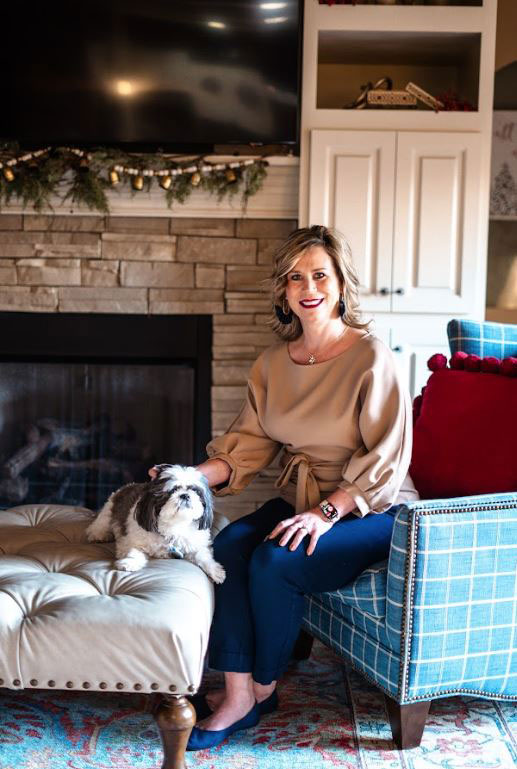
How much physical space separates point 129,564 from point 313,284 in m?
0.77

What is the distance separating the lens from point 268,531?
2.02 m

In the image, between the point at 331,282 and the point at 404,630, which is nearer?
the point at 404,630

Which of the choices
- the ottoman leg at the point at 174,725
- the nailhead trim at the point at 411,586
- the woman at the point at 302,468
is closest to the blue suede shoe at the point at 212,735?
the woman at the point at 302,468

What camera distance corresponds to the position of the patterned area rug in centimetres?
176

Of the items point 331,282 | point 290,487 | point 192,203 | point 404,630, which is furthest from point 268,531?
point 192,203

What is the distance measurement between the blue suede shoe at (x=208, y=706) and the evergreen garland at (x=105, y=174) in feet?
5.96

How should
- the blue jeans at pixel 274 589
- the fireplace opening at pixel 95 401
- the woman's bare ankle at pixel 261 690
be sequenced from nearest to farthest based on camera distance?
the blue jeans at pixel 274 589, the woman's bare ankle at pixel 261 690, the fireplace opening at pixel 95 401

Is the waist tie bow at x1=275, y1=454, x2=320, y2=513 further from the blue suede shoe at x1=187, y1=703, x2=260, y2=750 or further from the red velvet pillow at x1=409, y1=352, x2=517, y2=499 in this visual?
the blue suede shoe at x1=187, y1=703, x2=260, y2=750

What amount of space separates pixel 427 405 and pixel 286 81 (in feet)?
4.76

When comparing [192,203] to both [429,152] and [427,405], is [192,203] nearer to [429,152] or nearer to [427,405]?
[429,152]

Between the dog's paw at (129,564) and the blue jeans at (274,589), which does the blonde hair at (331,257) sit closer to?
the blue jeans at (274,589)

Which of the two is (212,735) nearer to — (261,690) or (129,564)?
(261,690)

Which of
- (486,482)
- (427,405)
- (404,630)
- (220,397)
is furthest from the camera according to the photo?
(220,397)

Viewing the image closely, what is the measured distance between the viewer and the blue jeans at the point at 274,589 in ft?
5.97
